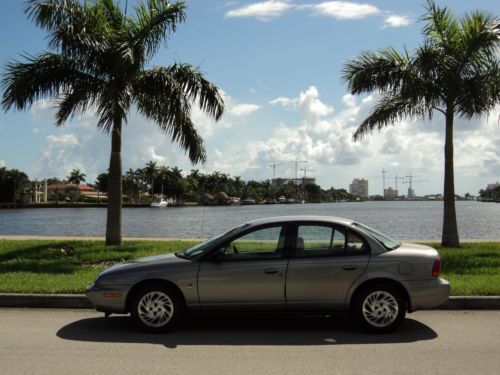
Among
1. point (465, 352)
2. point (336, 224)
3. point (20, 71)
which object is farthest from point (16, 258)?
point (465, 352)

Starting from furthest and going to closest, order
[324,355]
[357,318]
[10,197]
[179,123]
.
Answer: [10,197], [179,123], [357,318], [324,355]

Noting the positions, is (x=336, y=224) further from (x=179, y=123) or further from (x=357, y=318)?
(x=179, y=123)

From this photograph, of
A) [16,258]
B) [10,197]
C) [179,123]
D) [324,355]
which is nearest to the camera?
[324,355]

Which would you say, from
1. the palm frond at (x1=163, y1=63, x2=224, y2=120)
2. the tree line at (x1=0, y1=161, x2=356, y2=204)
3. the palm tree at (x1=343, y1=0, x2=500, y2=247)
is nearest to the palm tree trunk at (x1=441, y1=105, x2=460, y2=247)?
the palm tree at (x1=343, y1=0, x2=500, y2=247)

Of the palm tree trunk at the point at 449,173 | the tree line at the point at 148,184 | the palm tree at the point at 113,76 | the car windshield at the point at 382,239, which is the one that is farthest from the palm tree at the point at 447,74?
the tree line at the point at 148,184

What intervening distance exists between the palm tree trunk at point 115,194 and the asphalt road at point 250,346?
7881 mm

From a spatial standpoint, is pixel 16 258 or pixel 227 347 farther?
pixel 16 258

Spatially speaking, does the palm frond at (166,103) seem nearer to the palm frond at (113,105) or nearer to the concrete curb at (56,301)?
the palm frond at (113,105)

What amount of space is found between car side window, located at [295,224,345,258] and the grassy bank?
2784 mm

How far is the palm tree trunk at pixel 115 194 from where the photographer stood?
15.9 m

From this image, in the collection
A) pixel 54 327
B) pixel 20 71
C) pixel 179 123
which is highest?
pixel 20 71

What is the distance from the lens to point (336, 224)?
23.0ft

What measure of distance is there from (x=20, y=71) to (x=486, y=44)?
12.5 m

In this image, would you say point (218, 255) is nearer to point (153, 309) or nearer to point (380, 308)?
point (153, 309)
